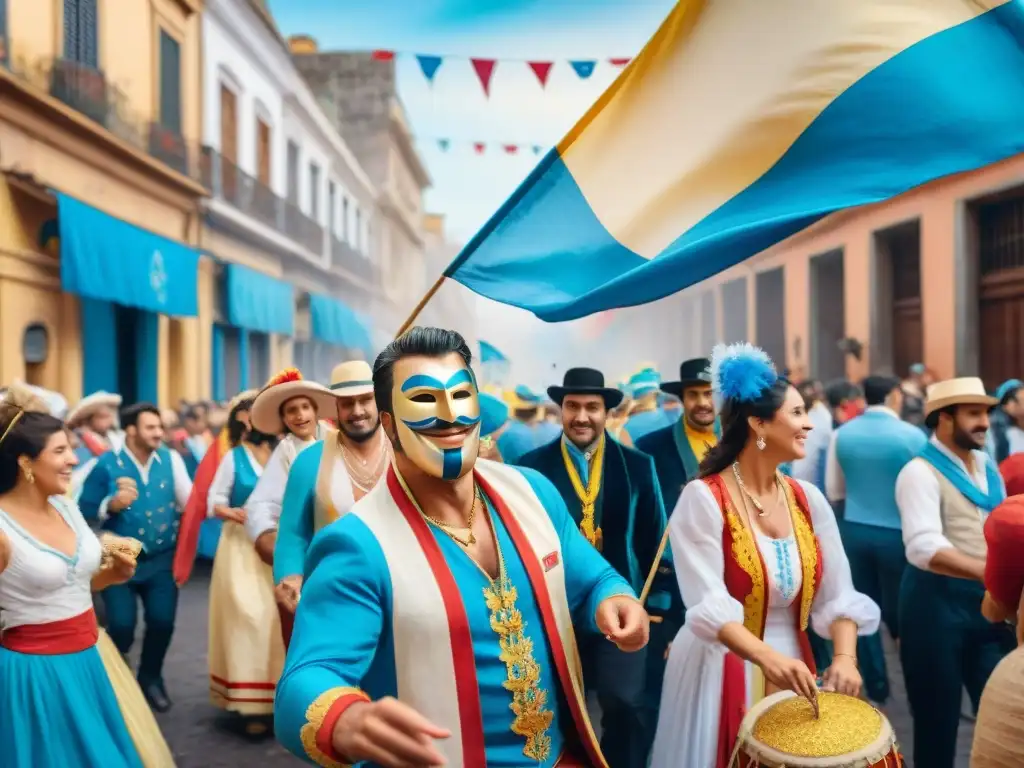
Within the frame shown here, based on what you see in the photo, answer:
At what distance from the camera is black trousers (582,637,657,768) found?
13.1 ft

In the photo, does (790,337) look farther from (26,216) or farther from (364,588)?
(364,588)

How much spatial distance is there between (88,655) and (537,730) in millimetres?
2466

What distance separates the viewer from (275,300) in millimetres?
21703

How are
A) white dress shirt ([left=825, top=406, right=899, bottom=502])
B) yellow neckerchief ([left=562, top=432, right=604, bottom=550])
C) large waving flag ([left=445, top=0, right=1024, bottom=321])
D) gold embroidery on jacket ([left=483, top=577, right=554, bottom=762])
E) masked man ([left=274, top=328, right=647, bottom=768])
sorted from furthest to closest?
1. white dress shirt ([left=825, top=406, right=899, bottom=502])
2. yellow neckerchief ([left=562, top=432, right=604, bottom=550])
3. large waving flag ([left=445, top=0, right=1024, bottom=321])
4. gold embroidery on jacket ([left=483, top=577, right=554, bottom=762])
5. masked man ([left=274, top=328, right=647, bottom=768])

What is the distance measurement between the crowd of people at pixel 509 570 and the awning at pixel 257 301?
1247 cm

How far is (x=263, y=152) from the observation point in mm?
22453

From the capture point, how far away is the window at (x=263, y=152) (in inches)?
862

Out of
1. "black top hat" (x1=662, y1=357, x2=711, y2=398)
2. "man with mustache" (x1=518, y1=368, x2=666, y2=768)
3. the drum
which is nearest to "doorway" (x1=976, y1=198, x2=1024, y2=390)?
"black top hat" (x1=662, y1=357, x2=711, y2=398)

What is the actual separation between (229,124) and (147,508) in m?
15.5

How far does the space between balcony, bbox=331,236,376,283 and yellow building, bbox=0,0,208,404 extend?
11.2 metres

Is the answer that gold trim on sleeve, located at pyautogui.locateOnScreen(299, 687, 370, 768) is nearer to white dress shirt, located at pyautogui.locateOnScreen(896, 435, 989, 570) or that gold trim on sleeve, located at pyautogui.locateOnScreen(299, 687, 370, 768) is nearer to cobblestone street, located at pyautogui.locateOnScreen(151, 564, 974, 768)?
white dress shirt, located at pyautogui.locateOnScreen(896, 435, 989, 570)

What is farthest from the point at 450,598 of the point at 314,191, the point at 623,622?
the point at 314,191

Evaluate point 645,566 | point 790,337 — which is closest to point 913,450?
point 645,566

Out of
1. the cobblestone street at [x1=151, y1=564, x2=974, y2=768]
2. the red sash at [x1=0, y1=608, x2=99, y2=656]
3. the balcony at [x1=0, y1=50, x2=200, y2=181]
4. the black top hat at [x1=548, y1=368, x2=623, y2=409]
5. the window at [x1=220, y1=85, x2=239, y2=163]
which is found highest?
the window at [x1=220, y1=85, x2=239, y2=163]
